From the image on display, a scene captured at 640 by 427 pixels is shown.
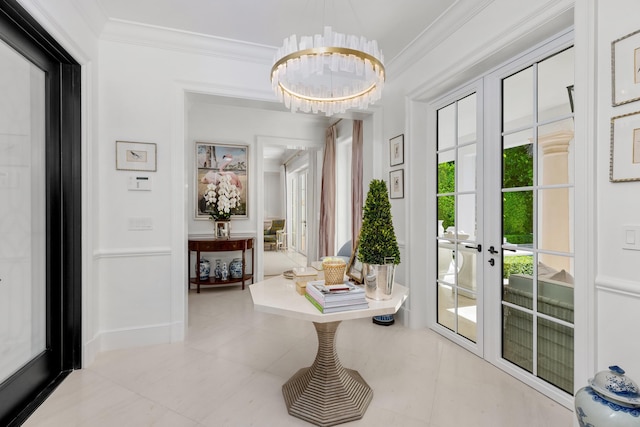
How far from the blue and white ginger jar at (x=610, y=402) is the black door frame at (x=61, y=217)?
2921 mm

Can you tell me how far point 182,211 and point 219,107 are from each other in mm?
2606

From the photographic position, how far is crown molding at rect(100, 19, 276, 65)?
8.77 ft

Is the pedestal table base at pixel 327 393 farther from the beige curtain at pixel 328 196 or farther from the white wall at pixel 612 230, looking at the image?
the beige curtain at pixel 328 196

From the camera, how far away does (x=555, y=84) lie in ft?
6.61

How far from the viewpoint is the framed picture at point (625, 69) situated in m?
1.42

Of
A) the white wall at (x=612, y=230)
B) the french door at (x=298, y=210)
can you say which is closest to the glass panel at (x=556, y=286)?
the white wall at (x=612, y=230)

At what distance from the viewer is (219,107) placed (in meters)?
4.92

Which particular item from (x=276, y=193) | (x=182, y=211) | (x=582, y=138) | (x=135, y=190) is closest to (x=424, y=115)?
(x=582, y=138)

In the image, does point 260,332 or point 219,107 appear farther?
point 219,107

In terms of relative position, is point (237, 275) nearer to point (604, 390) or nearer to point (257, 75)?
point (257, 75)

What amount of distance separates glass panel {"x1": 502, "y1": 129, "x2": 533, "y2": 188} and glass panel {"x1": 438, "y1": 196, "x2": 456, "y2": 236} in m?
0.58

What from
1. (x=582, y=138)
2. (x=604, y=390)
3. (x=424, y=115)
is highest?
(x=424, y=115)

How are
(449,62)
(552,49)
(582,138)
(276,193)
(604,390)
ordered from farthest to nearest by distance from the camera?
(276,193) → (449,62) → (552,49) → (582,138) → (604,390)

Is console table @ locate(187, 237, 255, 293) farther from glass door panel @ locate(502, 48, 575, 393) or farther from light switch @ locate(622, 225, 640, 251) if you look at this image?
light switch @ locate(622, 225, 640, 251)
